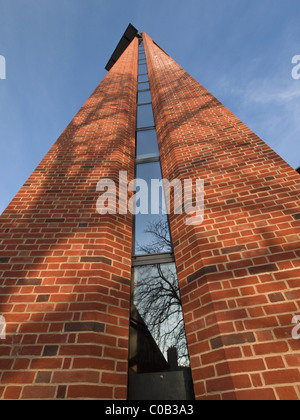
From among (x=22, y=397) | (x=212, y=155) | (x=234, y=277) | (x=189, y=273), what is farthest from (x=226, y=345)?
(x=212, y=155)

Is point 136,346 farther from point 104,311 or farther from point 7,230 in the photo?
point 7,230

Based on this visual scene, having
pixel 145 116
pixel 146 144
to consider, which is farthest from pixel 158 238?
pixel 145 116

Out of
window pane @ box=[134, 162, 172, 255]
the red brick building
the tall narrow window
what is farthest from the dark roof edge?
the tall narrow window

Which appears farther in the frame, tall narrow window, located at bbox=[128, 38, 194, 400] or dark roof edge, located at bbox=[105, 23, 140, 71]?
dark roof edge, located at bbox=[105, 23, 140, 71]

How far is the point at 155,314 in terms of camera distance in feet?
6.79

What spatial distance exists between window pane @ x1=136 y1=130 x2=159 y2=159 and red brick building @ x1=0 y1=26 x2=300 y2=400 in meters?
0.74

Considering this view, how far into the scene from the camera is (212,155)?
2.93 meters

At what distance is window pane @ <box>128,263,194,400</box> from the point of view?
5.24 ft

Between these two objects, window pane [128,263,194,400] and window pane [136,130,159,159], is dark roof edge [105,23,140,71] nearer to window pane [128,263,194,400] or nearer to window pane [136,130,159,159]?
window pane [136,130,159,159]

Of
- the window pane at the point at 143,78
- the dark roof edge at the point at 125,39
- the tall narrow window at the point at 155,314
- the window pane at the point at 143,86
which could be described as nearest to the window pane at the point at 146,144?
the tall narrow window at the point at 155,314

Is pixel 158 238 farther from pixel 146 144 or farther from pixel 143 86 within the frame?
pixel 143 86

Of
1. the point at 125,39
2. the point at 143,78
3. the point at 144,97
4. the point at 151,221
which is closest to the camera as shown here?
the point at 151,221

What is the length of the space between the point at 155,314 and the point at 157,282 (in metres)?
0.32

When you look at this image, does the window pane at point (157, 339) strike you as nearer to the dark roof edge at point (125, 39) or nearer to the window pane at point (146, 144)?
the window pane at point (146, 144)
